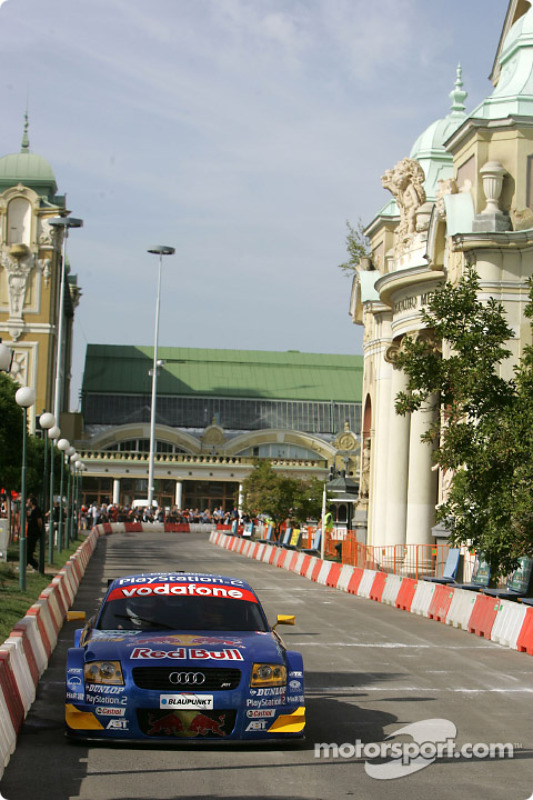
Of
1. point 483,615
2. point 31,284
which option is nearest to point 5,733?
point 483,615

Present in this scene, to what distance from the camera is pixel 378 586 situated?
29078mm

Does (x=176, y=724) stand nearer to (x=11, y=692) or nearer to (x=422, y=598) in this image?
(x=11, y=692)

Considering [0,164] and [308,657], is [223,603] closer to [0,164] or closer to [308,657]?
[308,657]

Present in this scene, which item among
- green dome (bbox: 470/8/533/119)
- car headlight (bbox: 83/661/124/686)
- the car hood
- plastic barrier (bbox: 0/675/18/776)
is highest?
green dome (bbox: 470/8/533/119)

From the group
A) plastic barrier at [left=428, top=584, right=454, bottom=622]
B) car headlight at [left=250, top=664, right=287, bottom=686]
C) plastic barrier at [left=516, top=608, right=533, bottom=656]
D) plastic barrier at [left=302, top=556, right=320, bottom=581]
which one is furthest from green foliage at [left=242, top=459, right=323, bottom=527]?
car headlight at [left=250, top=664, right=287, bottom=686]

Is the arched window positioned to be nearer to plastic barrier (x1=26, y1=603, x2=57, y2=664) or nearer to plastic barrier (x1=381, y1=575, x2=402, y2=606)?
plastic barrier (x1=381, y1=575, x2=402, y2=606)

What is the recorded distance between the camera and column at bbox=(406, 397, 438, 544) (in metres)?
39.8

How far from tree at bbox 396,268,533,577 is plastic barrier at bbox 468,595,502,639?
59 centimetres

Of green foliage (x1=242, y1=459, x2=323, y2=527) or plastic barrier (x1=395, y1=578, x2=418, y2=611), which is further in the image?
green foliage (x1=242, y1=459, x2=323, y2=527)

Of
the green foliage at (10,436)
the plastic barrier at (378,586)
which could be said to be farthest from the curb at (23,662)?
the green foliage at (10,436)

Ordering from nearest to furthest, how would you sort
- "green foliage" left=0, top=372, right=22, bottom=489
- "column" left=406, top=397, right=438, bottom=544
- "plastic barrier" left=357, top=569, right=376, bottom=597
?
"plastic barrier" left=357, top=569, right=376, bottom=597 → "column" left=406, top=397, right=438, bottom=544 → "green foliage" left=0, top=372, right=22, bottom=489

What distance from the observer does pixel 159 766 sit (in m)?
9.44

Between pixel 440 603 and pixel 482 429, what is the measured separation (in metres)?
4.70

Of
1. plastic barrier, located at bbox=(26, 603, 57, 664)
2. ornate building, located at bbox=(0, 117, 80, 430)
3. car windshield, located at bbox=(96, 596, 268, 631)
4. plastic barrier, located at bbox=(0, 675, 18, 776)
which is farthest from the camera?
ornate building, located at bbox=(0, 117, 80, 430)
